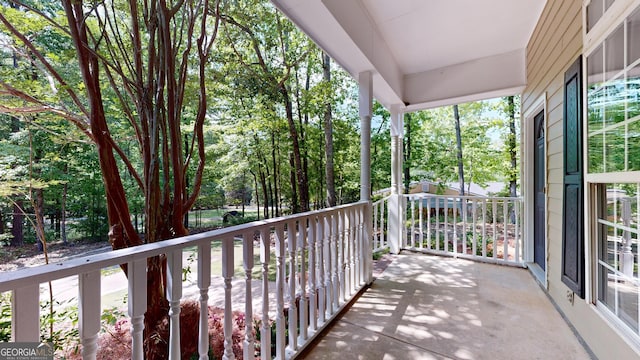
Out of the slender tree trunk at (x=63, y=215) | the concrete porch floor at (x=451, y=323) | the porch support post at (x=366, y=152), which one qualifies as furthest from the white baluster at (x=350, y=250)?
the slender tree trunk at (x=63, y=215)

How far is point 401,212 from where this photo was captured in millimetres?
4344

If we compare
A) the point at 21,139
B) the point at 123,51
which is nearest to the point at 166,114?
the point at 123,51

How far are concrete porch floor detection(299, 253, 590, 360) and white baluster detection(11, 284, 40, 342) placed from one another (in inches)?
59.7

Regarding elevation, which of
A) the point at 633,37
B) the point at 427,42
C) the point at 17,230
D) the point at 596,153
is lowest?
the point at 17,230

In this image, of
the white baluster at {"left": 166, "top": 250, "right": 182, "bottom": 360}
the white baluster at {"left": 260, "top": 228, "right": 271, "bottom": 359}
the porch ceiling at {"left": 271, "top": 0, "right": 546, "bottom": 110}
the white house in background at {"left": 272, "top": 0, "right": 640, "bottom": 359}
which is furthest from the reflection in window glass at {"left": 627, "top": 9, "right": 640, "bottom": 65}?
the white baluster at {"left": 166, "top": 250, "right": 182, "bottom": 360}

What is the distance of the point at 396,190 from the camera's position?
4340 millimetres

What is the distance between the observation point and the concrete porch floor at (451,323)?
5.99 ft

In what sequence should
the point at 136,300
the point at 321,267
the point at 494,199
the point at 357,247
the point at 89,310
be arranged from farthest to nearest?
the point at 494,199, the point at 357,247, the point at 321,267, the point at 136,300, the point at 89,310

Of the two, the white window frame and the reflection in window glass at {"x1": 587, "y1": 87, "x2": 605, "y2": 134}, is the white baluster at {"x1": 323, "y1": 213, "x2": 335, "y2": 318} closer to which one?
the white window frame

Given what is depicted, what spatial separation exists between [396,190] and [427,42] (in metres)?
2.17

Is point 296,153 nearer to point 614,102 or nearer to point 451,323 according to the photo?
point 451,323

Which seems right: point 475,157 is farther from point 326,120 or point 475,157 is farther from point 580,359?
point 580,359

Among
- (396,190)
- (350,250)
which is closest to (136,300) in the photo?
(350,250)

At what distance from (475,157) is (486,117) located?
1.27 m
